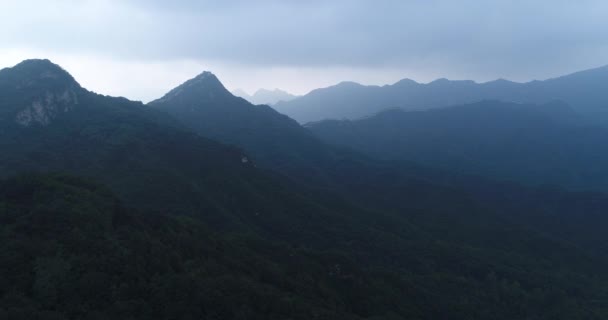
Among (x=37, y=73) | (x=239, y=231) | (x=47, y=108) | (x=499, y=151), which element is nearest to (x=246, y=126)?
(x=37, y=73)

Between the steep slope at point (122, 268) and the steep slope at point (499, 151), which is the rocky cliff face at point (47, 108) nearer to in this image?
the steep slope at point (122, 268)

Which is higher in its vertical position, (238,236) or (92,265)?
(92,265)

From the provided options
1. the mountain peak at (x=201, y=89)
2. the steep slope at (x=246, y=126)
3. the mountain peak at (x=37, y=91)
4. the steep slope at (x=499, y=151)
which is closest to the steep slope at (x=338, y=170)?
the steep slope at (x=246, y=126)

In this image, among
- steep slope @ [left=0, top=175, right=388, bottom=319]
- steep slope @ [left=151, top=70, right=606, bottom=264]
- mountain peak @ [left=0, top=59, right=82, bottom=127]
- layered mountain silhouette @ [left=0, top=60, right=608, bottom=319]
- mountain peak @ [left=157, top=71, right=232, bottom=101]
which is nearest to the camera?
steep slope @ [left=0, top=175, right=388, bottom=319]

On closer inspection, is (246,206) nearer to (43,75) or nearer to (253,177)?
(253,177)

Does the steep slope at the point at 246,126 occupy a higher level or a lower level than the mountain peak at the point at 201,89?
lower

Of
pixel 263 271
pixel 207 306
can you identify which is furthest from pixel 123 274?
pixel 263 271

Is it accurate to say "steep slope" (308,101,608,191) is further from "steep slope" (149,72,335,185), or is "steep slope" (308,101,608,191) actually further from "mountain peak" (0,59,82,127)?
"mountain peak" (0,59,82,127)

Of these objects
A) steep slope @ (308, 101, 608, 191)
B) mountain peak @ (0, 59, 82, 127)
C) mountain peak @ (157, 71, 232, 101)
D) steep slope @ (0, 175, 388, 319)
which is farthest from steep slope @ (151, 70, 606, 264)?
steep slope @ (0, 175, 388, 319)
